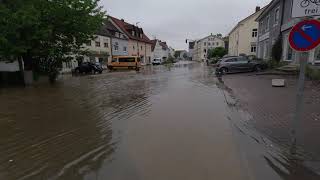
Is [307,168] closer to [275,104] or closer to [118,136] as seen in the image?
[118,136]

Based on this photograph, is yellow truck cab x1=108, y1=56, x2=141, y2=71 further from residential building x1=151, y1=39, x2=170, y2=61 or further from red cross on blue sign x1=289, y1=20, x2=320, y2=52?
residential building x1=151, y1=39, x2=170, y2=61

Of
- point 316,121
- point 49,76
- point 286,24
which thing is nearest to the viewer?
point 316,121

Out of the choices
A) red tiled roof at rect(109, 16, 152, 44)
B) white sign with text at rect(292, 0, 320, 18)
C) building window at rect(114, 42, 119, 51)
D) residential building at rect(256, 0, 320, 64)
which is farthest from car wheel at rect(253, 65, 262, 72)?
red tiled roof at rect(109, 16, 152, 44)

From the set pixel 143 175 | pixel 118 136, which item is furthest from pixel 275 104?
pixel 143 175

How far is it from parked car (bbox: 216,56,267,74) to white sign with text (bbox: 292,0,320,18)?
1917 centimetres

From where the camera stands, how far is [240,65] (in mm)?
22422

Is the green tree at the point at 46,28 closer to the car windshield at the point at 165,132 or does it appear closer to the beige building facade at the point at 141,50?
the car windshield at the point at 165,132

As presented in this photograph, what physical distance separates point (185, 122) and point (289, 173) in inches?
129

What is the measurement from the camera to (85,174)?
12.4 feet

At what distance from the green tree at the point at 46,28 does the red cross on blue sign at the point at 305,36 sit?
13.1 meters

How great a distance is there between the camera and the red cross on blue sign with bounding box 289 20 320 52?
3885mm

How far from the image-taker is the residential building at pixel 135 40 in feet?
168

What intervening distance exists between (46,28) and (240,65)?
54.7ft

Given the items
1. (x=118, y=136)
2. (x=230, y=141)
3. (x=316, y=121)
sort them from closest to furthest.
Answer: (x=230, y=141) → (x=118, y=136) → (x=316, y=121)
